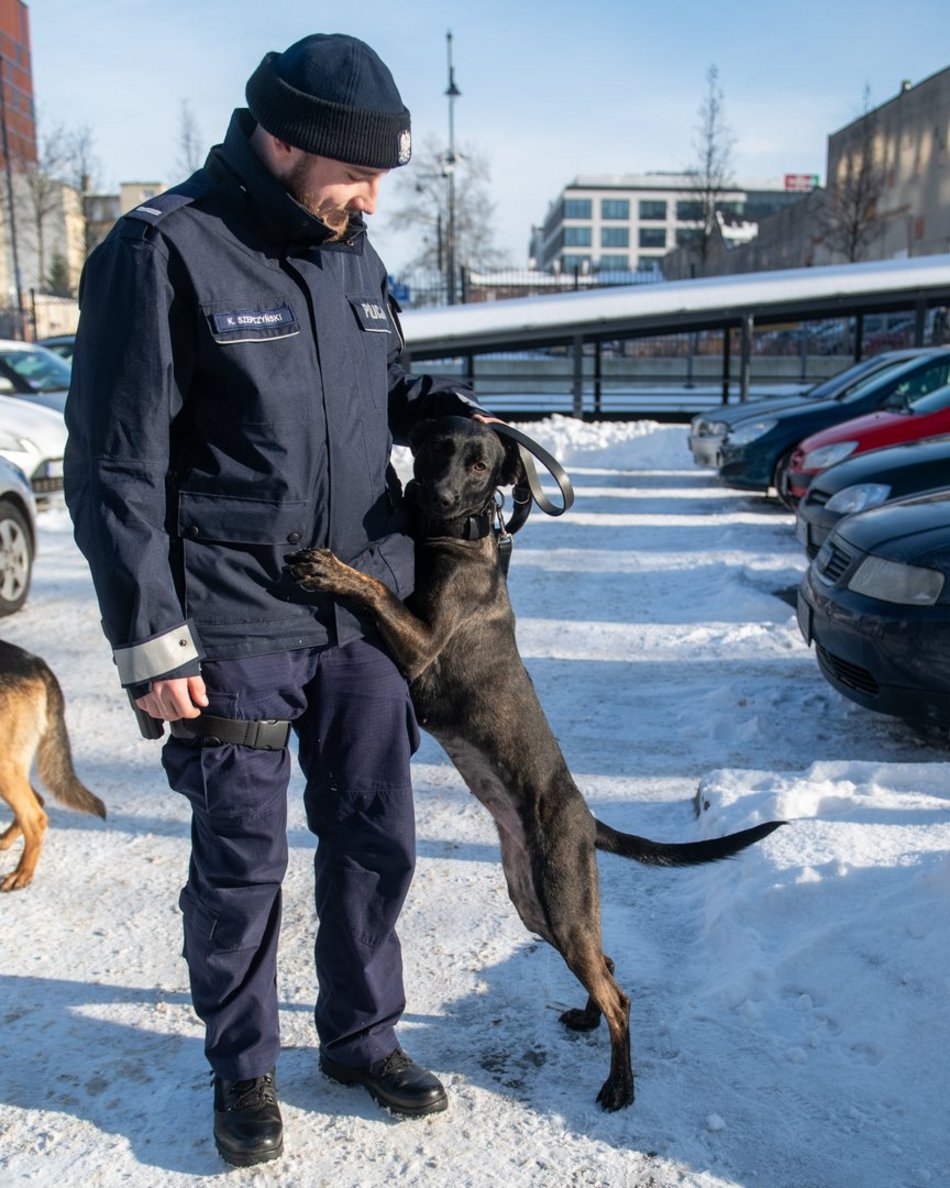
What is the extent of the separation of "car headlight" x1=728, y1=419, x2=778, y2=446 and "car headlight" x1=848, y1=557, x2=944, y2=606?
6950 mm

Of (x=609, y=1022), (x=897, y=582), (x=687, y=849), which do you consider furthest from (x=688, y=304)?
(x=609, y=1022)

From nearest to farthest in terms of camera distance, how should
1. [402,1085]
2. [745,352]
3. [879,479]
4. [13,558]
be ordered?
1. [402,1085]
2. [879,479]
3. [13,558]
4. [745,352]

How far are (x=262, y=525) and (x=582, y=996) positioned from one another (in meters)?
1.65

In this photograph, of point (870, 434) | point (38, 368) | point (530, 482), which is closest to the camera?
point (530, 482)

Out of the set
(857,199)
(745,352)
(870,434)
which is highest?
(857,199)

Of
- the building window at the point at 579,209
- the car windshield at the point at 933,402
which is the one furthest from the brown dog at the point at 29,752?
the building window at the point at 579,209

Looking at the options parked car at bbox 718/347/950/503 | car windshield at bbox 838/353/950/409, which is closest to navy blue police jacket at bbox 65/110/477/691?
car windshield at bbox 838/353/950/409

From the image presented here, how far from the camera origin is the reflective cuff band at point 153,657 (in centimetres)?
205

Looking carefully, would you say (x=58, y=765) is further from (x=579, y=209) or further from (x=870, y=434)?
(x=579, y=209)

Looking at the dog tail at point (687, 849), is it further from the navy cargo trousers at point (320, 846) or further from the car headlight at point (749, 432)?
the car headlight at point (749, 432)

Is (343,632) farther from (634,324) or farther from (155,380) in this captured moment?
(634,324)

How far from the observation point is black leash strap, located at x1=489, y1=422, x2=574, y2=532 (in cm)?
266

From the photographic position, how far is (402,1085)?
2.50m

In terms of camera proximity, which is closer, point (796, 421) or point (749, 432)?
point (796, 421)
